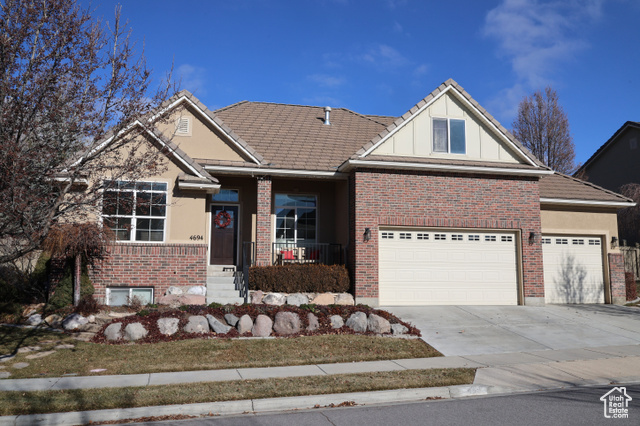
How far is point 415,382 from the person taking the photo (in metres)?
7.66

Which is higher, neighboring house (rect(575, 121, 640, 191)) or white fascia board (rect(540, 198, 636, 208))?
neighboring house (rect(575, 121, 640, 191))

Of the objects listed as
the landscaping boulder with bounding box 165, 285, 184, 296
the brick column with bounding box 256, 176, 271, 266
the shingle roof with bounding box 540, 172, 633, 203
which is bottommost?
the landscaping boulder with bounding box 165, 285, 184, 296

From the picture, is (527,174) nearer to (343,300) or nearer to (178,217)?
(343,300)

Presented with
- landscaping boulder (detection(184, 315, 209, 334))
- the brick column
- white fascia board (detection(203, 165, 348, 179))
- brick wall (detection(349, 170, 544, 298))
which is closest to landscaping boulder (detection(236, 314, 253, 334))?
landscaping boulder (detection(184, 315, 209, 334))

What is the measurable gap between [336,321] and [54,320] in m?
6.40

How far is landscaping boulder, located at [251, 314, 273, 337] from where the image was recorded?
11.1m

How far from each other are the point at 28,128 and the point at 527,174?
536 inches

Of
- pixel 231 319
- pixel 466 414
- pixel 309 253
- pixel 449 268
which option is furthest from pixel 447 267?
pixel 466 414

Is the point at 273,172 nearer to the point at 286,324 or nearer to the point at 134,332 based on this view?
the point at 286,324

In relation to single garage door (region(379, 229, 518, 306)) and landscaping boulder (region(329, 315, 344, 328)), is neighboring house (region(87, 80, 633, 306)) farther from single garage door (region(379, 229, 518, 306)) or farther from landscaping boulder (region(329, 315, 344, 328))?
landscaping boulder (region(329, 315, 344, 328))

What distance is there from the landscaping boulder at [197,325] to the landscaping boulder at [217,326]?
110 mm

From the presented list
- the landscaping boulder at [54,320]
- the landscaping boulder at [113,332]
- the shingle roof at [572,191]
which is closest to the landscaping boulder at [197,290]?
the landscaping boulder at [113,332]

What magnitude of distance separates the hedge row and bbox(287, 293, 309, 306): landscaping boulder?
0.32m

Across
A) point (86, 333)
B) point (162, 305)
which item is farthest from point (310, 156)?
point (86, 333)
